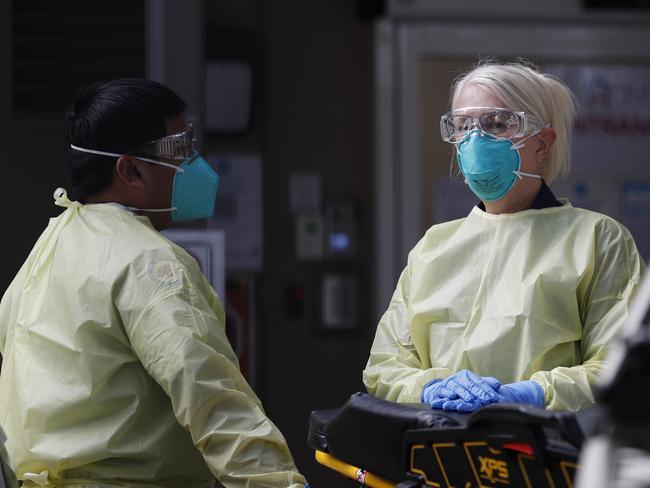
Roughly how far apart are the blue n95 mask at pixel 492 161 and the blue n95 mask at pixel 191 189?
0.60 meters

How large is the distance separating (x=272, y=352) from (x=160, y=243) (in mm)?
2906

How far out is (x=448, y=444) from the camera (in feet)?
5.72

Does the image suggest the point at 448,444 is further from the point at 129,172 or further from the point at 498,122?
the point at 129,172

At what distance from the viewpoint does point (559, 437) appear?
1.61 meters

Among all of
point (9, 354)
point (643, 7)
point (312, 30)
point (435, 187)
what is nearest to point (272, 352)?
point (435, 187)

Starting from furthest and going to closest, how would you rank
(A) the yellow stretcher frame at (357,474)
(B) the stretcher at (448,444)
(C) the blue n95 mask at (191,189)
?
(C) the blue n95 mask at (191,189) < (A) the yellow stretcher frame at (357,474) < (B) the stretcher at (448,444)

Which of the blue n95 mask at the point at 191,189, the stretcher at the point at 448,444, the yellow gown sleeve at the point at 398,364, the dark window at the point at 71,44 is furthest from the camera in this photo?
the dark window at the point at 71,44

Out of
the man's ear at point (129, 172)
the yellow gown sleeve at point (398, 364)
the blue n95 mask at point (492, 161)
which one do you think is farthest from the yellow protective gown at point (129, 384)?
the blue n95 mask at point (492, 161)

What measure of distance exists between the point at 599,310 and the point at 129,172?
100 centimetres

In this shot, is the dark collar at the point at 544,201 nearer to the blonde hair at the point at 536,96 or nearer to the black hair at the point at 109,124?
the blonde hair at the point at 536,96

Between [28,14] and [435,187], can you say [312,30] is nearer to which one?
[435,187]

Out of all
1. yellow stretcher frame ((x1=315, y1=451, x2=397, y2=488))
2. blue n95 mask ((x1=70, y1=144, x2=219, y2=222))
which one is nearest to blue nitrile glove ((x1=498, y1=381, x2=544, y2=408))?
yellow stretcher frame ((x1=315, y1=451, x2=397, y2=488))

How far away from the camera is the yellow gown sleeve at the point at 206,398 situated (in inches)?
79.2

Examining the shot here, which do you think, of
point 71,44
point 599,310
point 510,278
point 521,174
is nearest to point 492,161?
point 521,174
